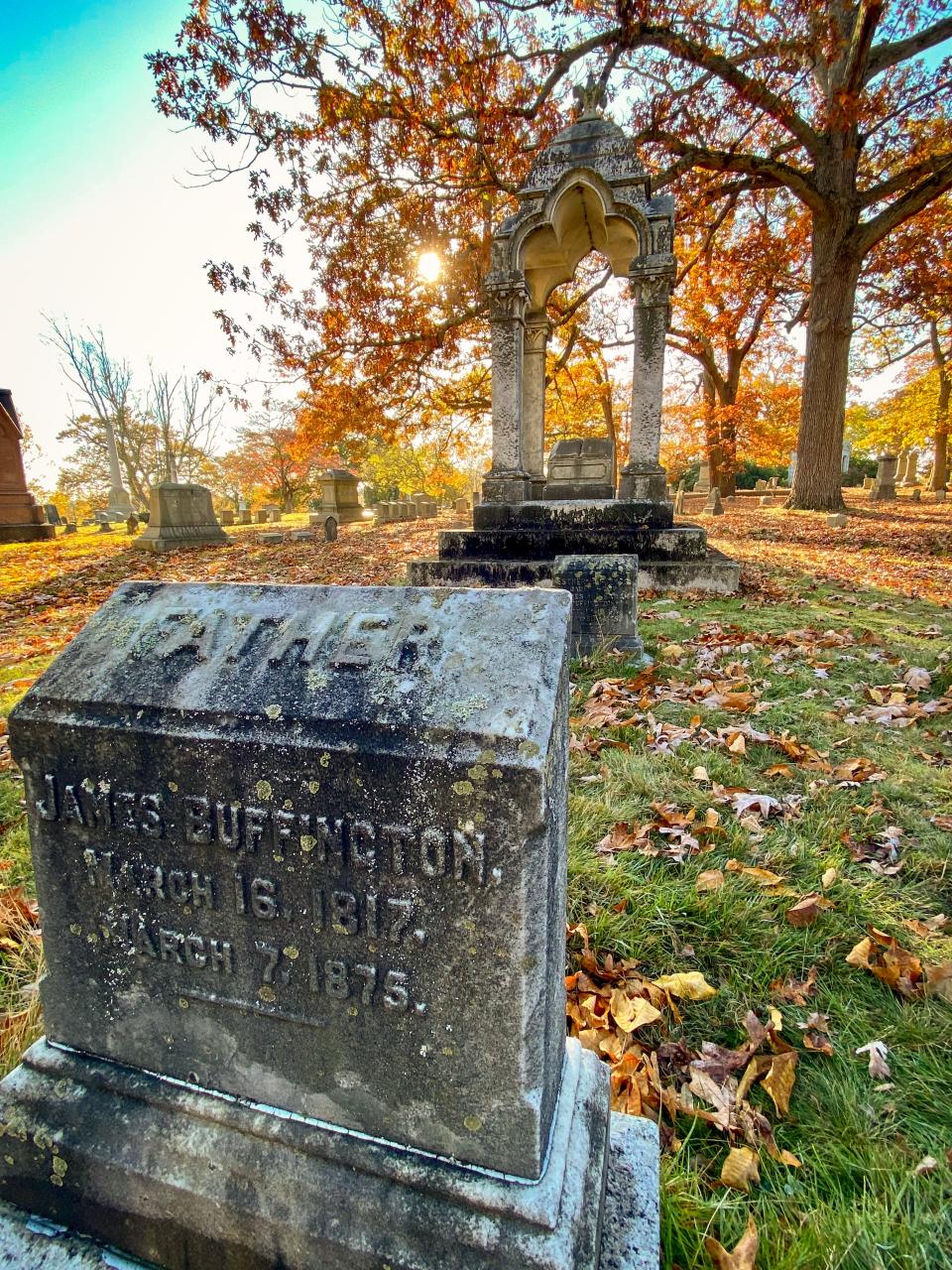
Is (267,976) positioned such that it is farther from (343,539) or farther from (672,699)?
(343,539)

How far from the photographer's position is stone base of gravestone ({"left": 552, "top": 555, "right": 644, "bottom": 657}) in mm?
5004

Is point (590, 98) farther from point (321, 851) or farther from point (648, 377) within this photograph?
point (321, 851)

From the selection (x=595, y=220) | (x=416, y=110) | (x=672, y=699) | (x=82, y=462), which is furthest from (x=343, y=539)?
(x=82, y=462)

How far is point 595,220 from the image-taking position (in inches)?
308

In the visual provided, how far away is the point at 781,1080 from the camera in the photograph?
1.64m

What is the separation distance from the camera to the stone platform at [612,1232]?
4.05 ft

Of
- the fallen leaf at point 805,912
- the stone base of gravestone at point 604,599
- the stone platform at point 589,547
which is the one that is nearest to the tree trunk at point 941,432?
the stone platform at point 589,547

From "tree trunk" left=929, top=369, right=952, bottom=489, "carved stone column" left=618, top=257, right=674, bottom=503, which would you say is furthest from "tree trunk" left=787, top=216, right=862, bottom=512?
"tree trunk" left=929, top=369, right=952, bottom=489

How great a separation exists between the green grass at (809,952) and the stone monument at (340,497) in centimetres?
1862

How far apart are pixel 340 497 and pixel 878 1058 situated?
21166 millimetres

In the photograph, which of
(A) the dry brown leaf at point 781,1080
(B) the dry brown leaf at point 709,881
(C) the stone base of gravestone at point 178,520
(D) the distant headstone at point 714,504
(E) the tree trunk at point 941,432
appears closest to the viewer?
(A) the dry brown leaf at point 781,1080

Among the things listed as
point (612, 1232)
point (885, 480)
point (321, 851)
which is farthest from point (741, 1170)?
point (885, 480)

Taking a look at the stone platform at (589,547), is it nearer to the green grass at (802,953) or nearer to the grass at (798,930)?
the grass at (798,930)

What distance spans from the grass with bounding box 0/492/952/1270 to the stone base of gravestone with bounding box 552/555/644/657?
0.29 meters
